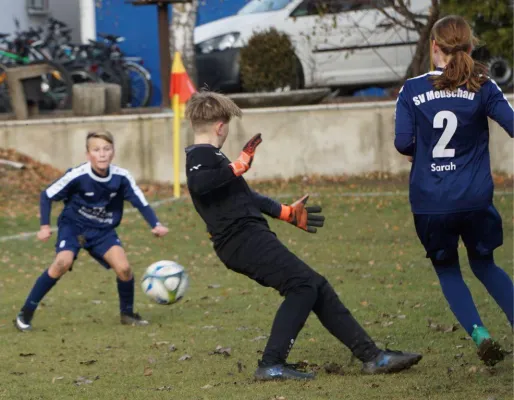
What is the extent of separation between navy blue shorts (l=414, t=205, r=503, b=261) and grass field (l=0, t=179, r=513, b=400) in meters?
0.65

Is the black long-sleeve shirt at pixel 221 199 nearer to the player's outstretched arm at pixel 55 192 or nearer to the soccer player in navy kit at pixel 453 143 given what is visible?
the soccer player in navy kit at pixel 453 143

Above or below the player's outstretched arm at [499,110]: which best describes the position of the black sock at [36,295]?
below

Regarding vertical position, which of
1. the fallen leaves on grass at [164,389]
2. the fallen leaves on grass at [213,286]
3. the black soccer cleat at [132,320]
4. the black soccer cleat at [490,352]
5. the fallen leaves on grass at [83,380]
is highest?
the black soccer cleat at [490,352]

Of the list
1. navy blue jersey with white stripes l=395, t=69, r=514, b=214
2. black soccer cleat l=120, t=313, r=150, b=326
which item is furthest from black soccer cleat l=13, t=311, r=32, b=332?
navy blue jersey with white stripes l=395, t=69, r=514, b=214

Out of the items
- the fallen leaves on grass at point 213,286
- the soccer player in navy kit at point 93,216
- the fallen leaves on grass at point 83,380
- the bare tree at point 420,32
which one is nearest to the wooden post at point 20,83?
the bare tree at point 420,32

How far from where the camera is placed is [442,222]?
5820mm

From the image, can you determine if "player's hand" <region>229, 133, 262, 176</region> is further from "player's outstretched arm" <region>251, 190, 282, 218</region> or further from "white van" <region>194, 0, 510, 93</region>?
"white van" <region>194, 0, 510, 93</region>

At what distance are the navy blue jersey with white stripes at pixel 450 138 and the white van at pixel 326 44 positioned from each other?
45.7 feet

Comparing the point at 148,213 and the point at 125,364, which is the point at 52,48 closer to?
the point at 148,213

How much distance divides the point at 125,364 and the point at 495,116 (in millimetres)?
2622

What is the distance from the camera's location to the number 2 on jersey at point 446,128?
5.75m

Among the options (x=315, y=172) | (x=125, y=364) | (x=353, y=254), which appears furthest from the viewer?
(x=315, y=172)

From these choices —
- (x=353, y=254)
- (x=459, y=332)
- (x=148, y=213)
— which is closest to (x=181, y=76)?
(x=353, y=254)

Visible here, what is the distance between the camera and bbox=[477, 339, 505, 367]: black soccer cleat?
5.76 meters
